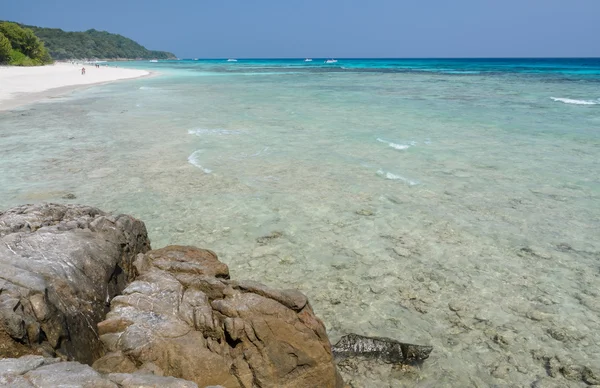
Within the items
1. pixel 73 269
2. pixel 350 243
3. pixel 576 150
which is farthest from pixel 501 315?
pixel 576 150

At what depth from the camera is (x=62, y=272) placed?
164 inches

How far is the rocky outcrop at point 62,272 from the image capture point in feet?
11.4

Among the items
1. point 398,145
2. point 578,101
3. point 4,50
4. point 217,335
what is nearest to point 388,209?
point 217,335

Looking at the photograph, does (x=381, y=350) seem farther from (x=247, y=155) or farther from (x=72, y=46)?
(x=72, y=46)

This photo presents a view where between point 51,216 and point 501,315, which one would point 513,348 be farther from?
point 51,216

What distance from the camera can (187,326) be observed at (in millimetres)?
3992

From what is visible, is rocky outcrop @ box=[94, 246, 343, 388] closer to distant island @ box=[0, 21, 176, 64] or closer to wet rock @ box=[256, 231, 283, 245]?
wet rock @ box=[256, 231, 283, 245]

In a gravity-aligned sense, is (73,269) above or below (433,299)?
above

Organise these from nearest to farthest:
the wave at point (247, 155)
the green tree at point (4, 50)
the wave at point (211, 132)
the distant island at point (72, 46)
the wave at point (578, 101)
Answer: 1. the wave at point (247, 155)
2. the wave at point (211, 132)
3. the wave at point (578, 101)
4. the green tree at point (4, 50)
5. the distant island at point (72, 46)

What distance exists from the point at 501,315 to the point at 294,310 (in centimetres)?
302

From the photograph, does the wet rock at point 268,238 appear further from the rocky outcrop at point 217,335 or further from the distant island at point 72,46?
the distant island at point 72,46

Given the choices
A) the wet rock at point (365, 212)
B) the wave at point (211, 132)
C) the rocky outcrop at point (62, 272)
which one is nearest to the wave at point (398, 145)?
the wave at point (211, 132)

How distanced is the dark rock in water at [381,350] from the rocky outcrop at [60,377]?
2351mm

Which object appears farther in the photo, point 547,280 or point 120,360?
point 547,280
